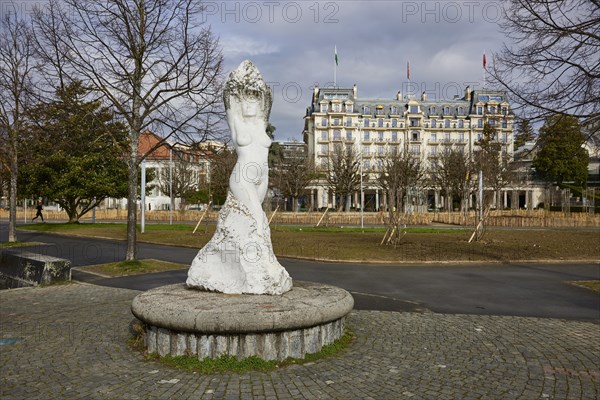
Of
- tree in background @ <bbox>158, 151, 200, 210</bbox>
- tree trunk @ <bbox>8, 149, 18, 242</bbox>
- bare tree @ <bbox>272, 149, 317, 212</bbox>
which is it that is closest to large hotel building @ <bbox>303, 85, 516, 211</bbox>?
bare tree @ <bbox>272, 149, 317, 212</bbox>

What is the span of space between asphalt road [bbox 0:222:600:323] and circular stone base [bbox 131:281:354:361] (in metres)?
3.40

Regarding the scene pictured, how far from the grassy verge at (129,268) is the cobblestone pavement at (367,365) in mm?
5203

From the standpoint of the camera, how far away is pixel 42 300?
939cm

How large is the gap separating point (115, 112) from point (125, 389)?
10.2 metres

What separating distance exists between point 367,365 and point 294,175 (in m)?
45.7

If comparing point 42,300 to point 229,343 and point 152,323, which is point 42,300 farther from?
point 229,343

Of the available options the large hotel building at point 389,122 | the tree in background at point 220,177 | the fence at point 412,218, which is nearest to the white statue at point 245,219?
the tree in background at point 220,177

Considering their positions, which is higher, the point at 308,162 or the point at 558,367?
the point at 308,162

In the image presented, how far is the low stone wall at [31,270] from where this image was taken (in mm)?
11273

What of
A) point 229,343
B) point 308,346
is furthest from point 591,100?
point 229,343

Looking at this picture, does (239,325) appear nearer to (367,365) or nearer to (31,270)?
(367,365)

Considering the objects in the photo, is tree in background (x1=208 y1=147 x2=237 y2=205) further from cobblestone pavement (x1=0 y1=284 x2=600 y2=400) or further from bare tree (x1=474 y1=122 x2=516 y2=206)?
bare tree (x1=474 y1=122 x2=516 y2=206)

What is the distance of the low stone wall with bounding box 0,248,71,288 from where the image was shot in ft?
37.0

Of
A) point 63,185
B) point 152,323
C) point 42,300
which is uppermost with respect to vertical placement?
point 63,185
